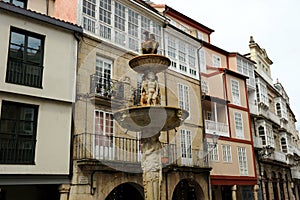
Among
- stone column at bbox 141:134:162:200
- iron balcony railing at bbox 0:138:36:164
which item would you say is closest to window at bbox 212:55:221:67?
iron balcony railing at bbox 0:138:36:164

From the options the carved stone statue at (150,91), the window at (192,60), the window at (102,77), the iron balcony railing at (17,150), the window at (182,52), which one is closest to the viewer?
the carved stone statue at (150,91)

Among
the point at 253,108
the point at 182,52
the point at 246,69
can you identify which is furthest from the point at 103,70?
the point at 246,69

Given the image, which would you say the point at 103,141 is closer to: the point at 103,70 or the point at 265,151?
the point at 103,70

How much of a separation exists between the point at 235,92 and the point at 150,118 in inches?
680

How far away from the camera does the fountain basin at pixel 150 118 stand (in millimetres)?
8102

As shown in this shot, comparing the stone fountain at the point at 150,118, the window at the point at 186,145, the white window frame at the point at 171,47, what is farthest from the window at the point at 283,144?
the stone fountain at the point at 150,118

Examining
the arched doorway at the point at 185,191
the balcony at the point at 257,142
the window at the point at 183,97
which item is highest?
the window at the point at 183,97

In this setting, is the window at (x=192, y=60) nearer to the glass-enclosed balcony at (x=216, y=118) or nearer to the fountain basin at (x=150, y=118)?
the glass-enclosed balcony at (x=216, y=118)

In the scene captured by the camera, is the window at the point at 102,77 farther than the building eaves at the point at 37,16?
Yes

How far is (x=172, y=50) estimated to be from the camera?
19078mm

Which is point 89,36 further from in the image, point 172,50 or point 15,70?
point 172,50

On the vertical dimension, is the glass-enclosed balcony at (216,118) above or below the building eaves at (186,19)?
below

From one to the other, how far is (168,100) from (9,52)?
867 centimetres

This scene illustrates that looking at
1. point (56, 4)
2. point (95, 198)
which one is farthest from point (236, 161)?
point (56, 4)
